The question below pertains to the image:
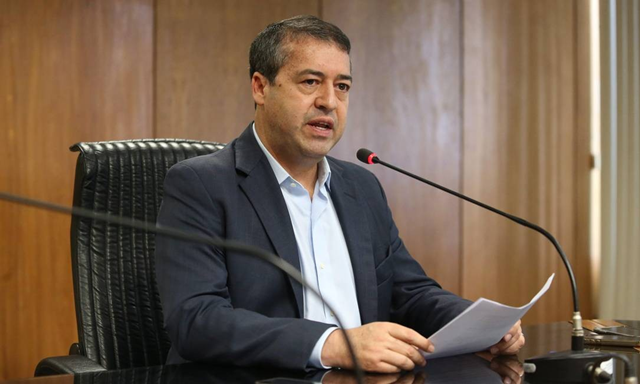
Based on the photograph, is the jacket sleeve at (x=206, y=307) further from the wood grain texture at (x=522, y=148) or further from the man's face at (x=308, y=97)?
the wood grain texture at (x=522, y=148)

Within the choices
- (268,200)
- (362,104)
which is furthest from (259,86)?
(362,104)

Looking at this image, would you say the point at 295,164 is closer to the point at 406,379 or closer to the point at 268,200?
the point at 268,200

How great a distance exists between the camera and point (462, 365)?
1479 mm

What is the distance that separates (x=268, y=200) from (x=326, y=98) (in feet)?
0.97

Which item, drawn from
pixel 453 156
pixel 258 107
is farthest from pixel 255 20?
pixel 258 107

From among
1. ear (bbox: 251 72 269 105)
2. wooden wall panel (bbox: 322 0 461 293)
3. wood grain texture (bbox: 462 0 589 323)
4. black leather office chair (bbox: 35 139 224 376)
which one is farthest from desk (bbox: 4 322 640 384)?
wood grain texture (bbox: 462 0 589 323)

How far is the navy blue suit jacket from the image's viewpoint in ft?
4.85

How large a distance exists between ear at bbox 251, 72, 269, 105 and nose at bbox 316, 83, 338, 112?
0.48ft

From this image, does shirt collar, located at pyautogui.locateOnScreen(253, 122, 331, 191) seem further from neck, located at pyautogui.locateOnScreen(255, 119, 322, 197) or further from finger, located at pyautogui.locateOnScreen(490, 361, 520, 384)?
finger, located at pyautogui.locateOnScreen(490, 361, 520, 384)

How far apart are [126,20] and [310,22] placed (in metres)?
2.37

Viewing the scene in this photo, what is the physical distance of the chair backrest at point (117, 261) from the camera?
1.96 m

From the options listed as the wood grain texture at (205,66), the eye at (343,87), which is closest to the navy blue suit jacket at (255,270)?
the eye at (343,87)

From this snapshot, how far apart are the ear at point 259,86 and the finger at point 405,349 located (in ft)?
2.69

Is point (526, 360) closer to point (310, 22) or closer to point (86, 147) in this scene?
point (310, 22)
